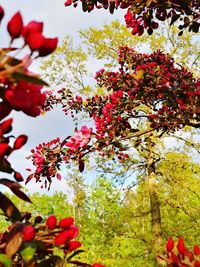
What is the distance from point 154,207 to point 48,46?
10734 millimetres

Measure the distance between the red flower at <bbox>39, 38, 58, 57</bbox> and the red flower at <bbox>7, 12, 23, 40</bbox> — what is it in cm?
7

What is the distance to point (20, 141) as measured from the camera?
136 cm

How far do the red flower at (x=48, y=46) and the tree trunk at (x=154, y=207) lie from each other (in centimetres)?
980

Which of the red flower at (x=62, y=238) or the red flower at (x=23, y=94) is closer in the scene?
the red flower at (x=23, y=94)

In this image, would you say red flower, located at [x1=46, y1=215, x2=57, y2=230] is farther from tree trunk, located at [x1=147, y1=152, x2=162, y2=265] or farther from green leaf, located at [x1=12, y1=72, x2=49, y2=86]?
tree trunk, located at [x1=147, y1=152, x2=162, y2=265]

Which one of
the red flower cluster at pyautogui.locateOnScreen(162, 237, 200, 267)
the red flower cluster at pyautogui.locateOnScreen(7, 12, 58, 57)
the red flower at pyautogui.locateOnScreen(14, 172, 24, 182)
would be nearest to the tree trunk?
the red flower cluster at pyautogui.locateOnScreen(162, 237, 200, 267)

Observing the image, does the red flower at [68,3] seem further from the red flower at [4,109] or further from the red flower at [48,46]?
the red flower at [48,46]

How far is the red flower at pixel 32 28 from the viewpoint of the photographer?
1.02 metres

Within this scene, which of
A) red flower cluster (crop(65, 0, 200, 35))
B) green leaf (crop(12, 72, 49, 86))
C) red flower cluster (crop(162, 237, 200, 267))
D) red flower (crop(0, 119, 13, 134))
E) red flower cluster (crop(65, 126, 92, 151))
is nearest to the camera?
green leaf (crop(12, 72, 49, 86))

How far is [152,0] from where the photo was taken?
3.12 metres

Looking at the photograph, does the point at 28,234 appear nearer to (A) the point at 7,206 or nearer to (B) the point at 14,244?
(B) the point at 14,244

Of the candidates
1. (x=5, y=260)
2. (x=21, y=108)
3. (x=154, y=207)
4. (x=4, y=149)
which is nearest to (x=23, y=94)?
(x=21, y=108)

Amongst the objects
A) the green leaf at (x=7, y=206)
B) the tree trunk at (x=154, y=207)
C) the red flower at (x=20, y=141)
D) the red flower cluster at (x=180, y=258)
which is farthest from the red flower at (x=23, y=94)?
the tree trunk at (x=154, y=207)

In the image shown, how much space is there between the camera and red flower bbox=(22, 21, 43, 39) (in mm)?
1016
